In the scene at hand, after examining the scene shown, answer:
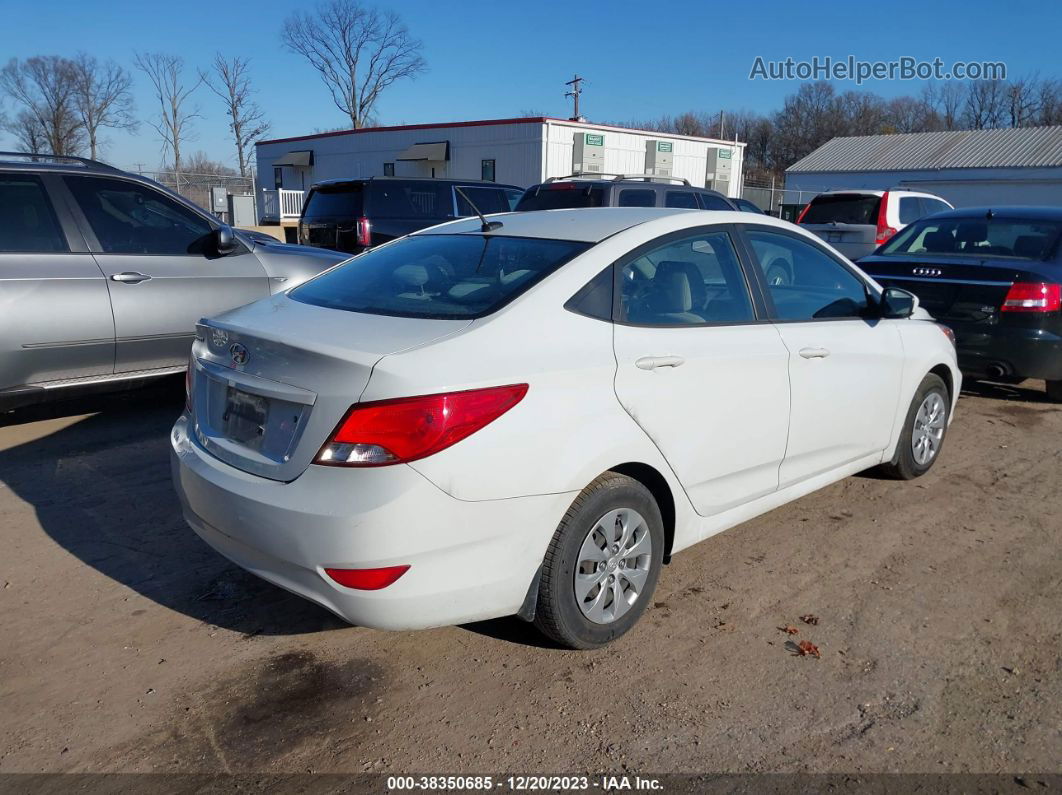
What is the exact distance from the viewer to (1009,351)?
6559 millimetres

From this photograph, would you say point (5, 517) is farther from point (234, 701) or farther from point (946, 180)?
point (946, 180)

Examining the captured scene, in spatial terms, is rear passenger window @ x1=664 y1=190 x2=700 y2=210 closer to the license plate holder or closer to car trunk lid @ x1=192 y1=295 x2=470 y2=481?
car trunk lid @ x1=192 y1=295 x2=470 y2=481

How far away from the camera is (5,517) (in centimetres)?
441

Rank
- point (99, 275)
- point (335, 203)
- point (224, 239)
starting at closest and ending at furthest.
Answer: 1. point (99, 275)
2. point (224, 239)
3. point (335, 203)

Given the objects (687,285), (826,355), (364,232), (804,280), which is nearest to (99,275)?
(687,285)

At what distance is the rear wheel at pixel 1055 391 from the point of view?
7.22 m

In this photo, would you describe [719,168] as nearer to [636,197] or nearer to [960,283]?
[636,197]

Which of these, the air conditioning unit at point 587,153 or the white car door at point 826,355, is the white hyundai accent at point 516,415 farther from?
the air conditioning unit at point 587,153

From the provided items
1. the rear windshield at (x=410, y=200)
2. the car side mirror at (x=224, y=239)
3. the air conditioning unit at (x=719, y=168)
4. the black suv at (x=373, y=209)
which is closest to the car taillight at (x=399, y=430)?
the car side mirror at (x=224, y=239)

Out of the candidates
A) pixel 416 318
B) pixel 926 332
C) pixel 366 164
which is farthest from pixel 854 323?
pixel 366 164

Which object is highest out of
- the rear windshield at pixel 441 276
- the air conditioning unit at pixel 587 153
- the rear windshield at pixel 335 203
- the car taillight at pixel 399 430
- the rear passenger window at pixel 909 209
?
the air conditioning unit at pixel 587 153

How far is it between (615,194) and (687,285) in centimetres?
625

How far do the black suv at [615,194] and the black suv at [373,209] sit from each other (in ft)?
4.16

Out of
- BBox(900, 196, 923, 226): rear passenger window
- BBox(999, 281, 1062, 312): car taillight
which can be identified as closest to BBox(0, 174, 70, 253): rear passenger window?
BBox(999, 281, 1062, 312): car taillight
